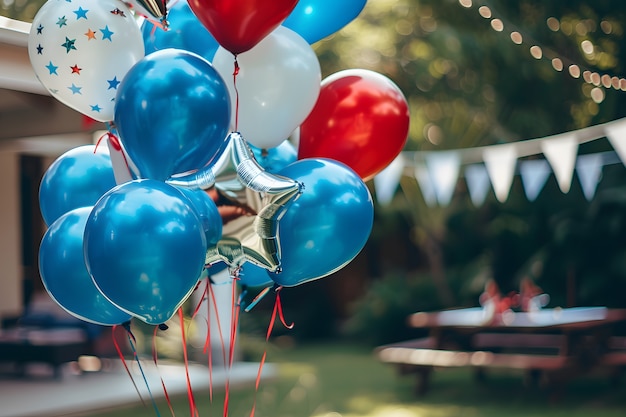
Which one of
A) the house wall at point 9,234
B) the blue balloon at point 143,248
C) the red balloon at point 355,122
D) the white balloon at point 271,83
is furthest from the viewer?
the house wall at point 9,234

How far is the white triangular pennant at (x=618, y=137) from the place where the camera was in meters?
6.24

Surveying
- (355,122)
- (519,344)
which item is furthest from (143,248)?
(519,344)

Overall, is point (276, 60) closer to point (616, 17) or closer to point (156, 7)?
point (156, 7)

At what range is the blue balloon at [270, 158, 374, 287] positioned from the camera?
2818 mm

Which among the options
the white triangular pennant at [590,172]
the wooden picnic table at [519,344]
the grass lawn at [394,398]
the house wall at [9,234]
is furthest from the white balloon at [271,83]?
the house wall at [9,234]

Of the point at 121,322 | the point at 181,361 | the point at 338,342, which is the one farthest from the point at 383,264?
the point at 121,322

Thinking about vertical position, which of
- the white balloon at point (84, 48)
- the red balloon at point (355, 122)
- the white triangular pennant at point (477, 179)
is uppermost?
the white balloon at point (84, 48)

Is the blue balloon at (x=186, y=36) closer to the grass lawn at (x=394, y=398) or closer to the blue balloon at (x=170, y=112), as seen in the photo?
the blue balloon at (x=170, y=112)

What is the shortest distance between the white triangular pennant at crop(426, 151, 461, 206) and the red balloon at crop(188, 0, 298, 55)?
17.6 feet

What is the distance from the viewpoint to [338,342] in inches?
523

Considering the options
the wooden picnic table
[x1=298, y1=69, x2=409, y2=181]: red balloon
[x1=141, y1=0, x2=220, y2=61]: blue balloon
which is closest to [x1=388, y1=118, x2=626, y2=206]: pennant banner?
the wooden picnic table

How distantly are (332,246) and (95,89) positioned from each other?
0.99 m

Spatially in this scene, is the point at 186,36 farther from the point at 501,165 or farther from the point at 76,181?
the point at 501,165

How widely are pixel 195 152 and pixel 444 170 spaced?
219 inches
